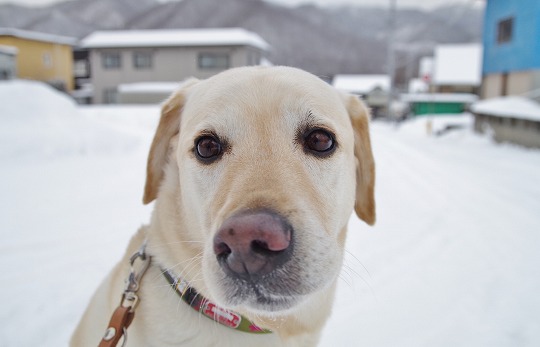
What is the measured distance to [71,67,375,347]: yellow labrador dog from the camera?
1.26m

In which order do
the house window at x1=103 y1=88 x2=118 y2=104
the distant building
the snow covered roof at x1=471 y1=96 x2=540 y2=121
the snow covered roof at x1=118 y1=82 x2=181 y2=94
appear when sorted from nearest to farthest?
the snow covered roof at x1=471 y1=96 x2=540 y2=121 < the snow covered roof at x1=118 y1=82 x2=181 y2=94 < the house window at x1=103 y1=88 x2=118 y2=104 < the distant building

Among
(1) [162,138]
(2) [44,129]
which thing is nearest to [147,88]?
(2) [44,129]

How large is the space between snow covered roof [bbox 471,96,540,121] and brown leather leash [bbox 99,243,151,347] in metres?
11.8

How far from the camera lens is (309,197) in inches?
58.8

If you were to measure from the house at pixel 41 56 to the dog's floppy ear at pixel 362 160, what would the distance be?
36.0 meters

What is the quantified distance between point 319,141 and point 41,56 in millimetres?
40879

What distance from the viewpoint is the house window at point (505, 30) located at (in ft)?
50.5

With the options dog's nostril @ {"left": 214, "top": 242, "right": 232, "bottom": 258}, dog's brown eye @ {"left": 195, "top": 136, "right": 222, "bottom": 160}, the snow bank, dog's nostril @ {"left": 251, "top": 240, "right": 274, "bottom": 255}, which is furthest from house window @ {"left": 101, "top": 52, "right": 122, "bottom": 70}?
dog's nostril @ {"left": 251, "top": 240, "right": 274, "bottom": 255}

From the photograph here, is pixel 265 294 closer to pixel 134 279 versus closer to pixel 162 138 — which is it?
pixel 134 279

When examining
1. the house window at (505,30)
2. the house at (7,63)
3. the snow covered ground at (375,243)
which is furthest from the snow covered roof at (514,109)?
the house at (7,63)

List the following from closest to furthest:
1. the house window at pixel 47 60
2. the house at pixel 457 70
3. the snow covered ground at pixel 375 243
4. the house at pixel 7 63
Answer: the snow covered ground at pixel 375 243, the house at pixel 7 63, the house window at pixel 47 60, the house at pixel 457 70

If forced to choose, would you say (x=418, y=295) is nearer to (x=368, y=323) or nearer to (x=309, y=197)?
(x=368, y=323)

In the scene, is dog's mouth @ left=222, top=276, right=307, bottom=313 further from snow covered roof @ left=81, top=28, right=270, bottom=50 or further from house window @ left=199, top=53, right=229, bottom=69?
house window @ left=199, top=53, right=229, bottom=69

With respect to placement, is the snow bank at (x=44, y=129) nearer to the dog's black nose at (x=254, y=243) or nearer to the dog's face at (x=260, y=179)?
the dog's face at (x=260, y=179)
